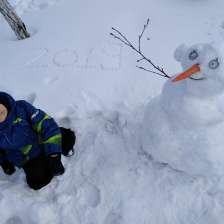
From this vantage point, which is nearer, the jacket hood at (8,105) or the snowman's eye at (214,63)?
the snowman's eye at (214,63)

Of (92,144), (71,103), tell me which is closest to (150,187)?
(92,144)

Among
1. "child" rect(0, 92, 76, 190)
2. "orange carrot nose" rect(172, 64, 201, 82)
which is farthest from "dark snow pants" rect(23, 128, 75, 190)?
"orange carrot nose" rect(172, 64, 201, 82)

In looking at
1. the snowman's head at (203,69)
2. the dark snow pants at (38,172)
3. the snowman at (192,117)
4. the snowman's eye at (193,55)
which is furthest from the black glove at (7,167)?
the snowman's eye at (193,55)

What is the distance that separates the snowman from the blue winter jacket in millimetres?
612

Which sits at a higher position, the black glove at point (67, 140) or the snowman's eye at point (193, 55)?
the snowman's eye at point (193, 55)

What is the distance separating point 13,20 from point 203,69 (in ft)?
6.84

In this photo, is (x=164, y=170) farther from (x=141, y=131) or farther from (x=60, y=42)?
(x=60, y=42)

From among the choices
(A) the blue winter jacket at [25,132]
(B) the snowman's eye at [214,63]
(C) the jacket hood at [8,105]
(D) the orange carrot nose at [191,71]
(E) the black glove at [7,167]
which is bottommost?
(E) the black glove at [7,167]

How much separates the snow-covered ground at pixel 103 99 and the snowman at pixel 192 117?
187mm

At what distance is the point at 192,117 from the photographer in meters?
1.62

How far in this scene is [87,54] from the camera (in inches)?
110

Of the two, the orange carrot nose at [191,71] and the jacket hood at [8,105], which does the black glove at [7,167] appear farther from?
the orange carrot nose at [191,71]

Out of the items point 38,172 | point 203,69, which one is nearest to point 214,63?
point 203,69

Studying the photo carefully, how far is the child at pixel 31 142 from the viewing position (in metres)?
1.91
